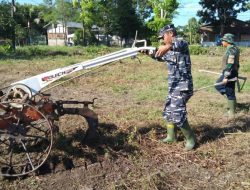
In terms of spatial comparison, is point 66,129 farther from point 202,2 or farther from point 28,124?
point 202,2

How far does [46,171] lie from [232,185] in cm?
223

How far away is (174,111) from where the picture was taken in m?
5.26

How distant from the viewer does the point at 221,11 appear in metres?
49.6

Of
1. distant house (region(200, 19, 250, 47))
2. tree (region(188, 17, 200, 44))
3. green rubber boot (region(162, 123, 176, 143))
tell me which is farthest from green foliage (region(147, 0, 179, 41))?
green rubber boot (region(162, 123, 176, 143))

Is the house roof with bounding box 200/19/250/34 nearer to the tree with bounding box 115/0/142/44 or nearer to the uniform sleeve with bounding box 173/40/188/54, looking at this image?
the tree with bounding box 115/0/142/44

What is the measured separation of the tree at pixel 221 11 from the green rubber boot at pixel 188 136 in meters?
46.4

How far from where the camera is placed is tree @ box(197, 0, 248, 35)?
4917 cm

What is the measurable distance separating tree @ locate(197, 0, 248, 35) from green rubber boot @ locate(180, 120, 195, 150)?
152 ft

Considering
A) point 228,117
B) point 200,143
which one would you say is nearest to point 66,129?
point 200,143

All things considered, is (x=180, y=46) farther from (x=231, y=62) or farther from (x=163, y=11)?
(x=163, y=11)

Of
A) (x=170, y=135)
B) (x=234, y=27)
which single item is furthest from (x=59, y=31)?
(x=170, y=135)

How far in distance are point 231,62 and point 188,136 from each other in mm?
2510

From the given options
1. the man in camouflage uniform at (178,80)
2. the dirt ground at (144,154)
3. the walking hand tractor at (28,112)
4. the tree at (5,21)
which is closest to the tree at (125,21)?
the tree at (5,21)

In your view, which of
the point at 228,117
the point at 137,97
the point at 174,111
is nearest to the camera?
the point at 174,111
